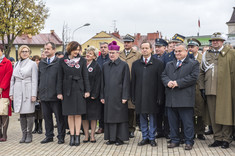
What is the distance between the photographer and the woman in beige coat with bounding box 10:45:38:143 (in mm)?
7383

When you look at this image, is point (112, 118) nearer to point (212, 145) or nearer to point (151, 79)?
point (151, 79)

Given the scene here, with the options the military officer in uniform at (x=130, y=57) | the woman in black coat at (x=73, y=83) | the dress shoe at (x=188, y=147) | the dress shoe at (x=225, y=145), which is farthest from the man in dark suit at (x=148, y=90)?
the dress shoe at (x=225, y=145)

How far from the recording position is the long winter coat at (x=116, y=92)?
22.6 ft

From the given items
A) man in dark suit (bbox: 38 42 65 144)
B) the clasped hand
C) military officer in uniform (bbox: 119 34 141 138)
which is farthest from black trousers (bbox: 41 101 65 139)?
the clasped hand

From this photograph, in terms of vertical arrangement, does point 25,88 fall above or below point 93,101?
above

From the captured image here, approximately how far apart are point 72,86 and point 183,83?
2.39 meters

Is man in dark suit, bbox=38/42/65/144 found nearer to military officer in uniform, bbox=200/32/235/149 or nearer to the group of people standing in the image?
the group of people standing

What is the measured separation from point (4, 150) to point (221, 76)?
4.89 meters

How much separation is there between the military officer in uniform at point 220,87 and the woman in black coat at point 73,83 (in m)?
2.56

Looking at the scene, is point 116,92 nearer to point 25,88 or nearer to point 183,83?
point 183,83

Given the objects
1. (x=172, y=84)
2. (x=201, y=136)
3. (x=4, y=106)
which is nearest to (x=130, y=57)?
(x=172, y=84)

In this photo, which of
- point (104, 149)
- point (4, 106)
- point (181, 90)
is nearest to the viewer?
point (181, 90)

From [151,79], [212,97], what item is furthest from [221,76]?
[151,79]

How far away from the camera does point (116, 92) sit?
22.6 feet
